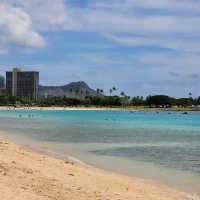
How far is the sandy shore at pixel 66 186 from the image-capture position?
1108cm

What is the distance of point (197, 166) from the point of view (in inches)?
832

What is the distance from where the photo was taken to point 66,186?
12.5m

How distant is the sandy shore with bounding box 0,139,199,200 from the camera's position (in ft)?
36.3

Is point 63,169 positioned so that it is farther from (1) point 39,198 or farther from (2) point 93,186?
(1) point 39,198

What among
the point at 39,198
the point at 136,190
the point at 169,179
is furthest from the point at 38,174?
the point at 169,179

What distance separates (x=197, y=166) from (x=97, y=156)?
19.5 feet

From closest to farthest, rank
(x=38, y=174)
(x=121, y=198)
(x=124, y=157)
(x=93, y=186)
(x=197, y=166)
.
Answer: (x=121, y=198)
(x=93, y=186)
(x=38, y=174)
(x=197, y=166)
(x=124, y=157)

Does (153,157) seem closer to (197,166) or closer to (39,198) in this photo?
(197,166)

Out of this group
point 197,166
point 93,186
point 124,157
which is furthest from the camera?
point 124,157

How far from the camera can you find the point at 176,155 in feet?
86.2

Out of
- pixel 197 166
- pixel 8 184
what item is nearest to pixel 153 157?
pixel 197 166

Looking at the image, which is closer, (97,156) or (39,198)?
(39,198)

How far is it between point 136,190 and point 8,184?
364cm

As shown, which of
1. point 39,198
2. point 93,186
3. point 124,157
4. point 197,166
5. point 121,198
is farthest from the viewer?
point 124,157
